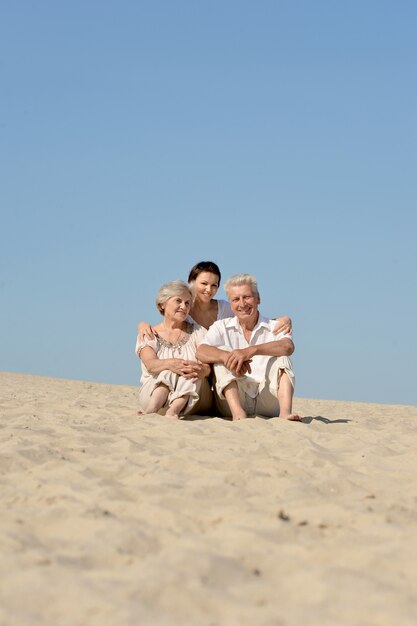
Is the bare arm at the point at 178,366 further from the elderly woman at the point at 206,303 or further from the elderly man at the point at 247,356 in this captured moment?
the elderly woman at the point at 206,303

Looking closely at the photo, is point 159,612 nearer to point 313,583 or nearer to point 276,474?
point 313,583

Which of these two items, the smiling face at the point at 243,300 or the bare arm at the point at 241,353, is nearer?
the bare arm at the point at 241,353

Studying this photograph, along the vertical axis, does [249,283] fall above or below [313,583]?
above

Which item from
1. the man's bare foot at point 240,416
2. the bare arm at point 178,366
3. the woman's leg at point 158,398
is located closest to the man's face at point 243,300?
the bare arm at point 178,366

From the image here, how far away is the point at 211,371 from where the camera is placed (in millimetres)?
6809

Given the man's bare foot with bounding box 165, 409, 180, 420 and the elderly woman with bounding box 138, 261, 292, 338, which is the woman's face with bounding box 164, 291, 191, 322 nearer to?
the elderly woman with bounding box 138, 261, 292, 338

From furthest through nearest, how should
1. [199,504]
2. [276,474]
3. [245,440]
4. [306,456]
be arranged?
1. [245,440]
2. [306,456]
3. [276,474]
4. [199,504]

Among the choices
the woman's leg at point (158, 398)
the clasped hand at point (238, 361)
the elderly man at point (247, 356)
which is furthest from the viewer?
the woman's leg at point (158, 398)

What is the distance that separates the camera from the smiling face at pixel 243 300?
6410 millimetres

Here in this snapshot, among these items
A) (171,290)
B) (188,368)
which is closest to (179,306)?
(171,290)

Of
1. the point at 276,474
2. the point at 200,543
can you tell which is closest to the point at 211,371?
the point at 276,474

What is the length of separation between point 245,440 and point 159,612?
2.98 meters

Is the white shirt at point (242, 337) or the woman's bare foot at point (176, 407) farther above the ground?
the white shirt at point (242, 337)

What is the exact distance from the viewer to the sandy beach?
7.99ft
